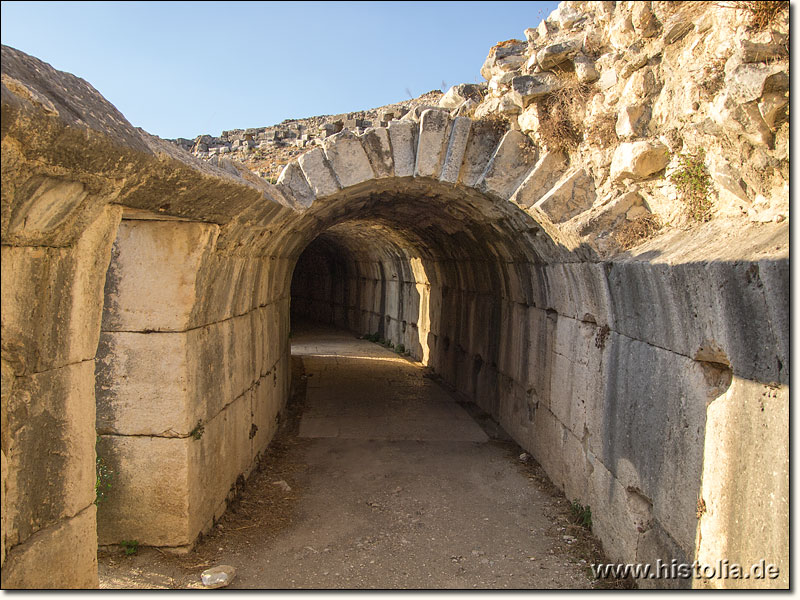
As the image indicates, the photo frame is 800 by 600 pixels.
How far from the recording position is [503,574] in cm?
488

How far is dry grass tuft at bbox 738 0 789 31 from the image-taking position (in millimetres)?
3697

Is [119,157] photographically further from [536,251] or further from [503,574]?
[536,251]

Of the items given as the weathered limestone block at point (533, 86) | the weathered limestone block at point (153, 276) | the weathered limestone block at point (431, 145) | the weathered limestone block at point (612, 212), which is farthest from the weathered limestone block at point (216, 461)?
the weathered limestone block at point (533, 86)

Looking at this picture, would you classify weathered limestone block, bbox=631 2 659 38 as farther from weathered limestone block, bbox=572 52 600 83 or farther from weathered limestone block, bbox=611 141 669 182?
weathered limestone block, bbox=611 141 669 182

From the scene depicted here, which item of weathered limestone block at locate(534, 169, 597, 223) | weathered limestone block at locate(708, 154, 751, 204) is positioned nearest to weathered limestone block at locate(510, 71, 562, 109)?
weathered limestone block at locate(534, 169, 597, 223)

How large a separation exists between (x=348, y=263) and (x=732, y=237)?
1732 cm

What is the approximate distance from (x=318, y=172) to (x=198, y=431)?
2649 mm

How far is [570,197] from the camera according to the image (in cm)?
557

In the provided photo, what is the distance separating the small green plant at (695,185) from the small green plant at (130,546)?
476 cm

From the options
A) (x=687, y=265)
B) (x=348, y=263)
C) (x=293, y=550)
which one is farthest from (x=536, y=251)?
(x=348, y=263)

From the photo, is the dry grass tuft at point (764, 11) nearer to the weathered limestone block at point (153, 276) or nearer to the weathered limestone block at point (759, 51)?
the weathered limestone block at point (759, 51)

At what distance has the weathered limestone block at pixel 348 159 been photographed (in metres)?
6.20

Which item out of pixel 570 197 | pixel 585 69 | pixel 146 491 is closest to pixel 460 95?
pixel 585 69

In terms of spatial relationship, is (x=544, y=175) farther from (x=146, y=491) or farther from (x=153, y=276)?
(x=146, y=491)
